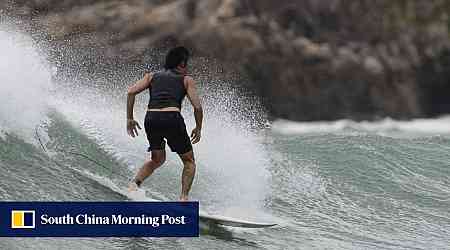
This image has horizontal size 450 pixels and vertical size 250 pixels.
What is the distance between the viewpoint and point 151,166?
670 centimetres

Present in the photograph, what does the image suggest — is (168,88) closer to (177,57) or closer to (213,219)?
(177,57)

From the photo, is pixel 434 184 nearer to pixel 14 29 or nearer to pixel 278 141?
pixel 278 141

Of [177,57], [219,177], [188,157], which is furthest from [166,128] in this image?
[219,177]

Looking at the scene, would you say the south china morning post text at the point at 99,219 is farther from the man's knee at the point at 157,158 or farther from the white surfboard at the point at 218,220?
the man's knee at the point at 157,158

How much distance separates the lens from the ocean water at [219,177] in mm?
6887

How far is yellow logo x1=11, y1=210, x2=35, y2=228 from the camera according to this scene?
6.01 metres

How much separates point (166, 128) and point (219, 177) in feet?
5.66

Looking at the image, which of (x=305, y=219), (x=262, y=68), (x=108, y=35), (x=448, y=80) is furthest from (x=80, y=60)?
(x=305, y=219)

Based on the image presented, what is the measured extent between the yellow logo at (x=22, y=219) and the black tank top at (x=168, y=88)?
4.00 ft

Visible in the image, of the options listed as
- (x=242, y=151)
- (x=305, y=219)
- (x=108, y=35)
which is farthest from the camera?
(x=108, y=35)

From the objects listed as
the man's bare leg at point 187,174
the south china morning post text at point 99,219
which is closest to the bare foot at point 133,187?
the south china morning post text at point 99,219

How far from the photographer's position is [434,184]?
980cm

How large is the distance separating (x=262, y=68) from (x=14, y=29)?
16.6 m

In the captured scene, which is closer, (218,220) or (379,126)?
(218,220)
